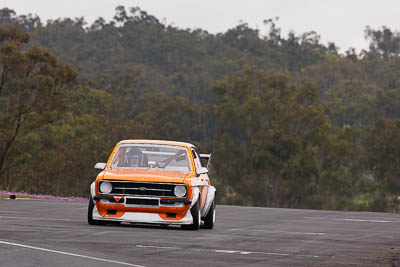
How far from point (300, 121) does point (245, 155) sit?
5477 millimetres

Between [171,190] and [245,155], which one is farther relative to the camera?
[245,155]

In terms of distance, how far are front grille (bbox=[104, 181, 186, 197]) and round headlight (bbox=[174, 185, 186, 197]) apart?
0.20 ft

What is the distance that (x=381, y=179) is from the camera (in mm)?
79938

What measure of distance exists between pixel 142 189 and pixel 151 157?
1423 mm

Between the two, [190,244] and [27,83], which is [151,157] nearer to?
[190,244]

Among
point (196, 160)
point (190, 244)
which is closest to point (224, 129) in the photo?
point (196, 160)

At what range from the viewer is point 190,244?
42.9ft

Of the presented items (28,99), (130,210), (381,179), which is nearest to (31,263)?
(130,210)

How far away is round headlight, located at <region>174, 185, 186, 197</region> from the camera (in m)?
15.3

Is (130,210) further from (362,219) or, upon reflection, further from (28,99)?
(28,99)

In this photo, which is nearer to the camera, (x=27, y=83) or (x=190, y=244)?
(x=190, y=244)

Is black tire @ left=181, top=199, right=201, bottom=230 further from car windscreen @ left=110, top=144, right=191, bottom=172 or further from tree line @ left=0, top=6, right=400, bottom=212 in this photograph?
tree line @ left=0, top=6, right=400, bottom=212

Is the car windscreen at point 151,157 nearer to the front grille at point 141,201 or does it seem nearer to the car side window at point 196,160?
the car side window at point 196,160

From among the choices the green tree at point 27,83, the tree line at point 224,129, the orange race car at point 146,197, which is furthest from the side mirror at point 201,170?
the green tree at point 27,83
